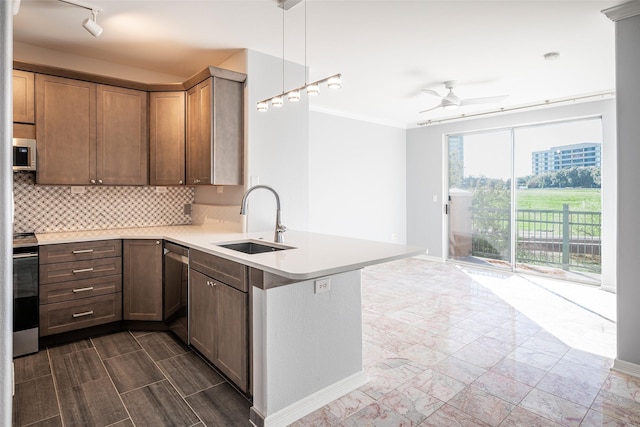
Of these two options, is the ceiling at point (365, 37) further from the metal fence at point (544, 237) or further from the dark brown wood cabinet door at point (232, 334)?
the dark brown wood cabinet door at point (232, 334)

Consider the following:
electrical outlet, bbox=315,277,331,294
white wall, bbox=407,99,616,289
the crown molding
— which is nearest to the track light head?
electrical outlet, bbox=315,277,331,294

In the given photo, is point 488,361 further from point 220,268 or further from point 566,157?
point 566,157

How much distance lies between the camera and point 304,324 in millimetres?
2129

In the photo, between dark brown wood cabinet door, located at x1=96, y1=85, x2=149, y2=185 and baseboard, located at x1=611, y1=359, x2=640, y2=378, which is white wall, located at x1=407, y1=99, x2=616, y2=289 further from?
dark brown wood cabinet door, located at x1=96, y1=85, x2=149, y2=185

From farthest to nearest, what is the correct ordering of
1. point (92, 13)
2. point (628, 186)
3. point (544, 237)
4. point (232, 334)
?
point (544, 237) < point (92, 13) < point (628, 186) < point (232, 334)

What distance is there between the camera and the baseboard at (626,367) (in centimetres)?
253

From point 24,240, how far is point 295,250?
7.55 feet

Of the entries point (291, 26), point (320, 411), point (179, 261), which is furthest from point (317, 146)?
point (320, 411)

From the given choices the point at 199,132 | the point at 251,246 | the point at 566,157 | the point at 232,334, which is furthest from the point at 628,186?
the point at 199,132

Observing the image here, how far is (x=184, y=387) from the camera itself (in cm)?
238

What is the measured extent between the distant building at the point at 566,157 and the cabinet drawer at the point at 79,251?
228 inches

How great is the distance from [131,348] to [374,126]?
17.1ft

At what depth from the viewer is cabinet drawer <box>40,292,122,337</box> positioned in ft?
9.77

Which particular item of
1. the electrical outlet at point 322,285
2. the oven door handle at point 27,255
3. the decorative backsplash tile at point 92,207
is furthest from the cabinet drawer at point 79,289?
the electrical outlet at point 322,285
